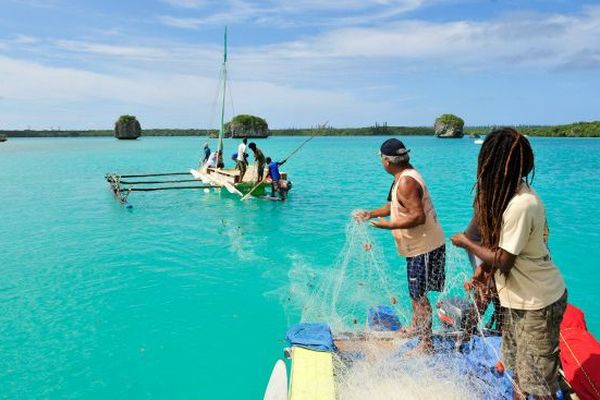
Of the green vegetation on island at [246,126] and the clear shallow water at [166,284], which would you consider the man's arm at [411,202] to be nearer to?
the clear shallow water at [166,284]

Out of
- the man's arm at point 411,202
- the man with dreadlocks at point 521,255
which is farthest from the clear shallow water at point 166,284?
the man with dreadlocks at point 521,255

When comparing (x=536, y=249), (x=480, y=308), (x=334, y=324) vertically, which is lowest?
(x=334, y=324)

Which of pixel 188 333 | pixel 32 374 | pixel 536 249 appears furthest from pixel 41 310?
pixel 536 249

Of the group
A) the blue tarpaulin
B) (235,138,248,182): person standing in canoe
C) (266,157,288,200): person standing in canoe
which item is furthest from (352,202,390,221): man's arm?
(235,138,248,182): person standing in canoe

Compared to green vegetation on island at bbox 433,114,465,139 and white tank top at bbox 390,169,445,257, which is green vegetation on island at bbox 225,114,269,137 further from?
white tank top at bbox 390,169,445,257

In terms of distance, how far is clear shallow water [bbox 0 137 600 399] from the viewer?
5887 millimetres

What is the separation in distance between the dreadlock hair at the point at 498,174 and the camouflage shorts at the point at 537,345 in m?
0.52

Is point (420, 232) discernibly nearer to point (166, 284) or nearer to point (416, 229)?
point (416, 229)

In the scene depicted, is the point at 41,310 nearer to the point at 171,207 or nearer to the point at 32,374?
the point at 32,374

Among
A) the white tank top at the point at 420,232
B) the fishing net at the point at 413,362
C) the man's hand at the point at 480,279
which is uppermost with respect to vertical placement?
the white tank top at the point at 420,232

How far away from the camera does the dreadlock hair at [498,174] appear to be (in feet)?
9.46

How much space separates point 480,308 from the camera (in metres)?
4.30

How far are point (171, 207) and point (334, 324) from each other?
44.1 feet

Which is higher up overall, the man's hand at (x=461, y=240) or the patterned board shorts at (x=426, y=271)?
the man's hand at (x=461, y=240)
